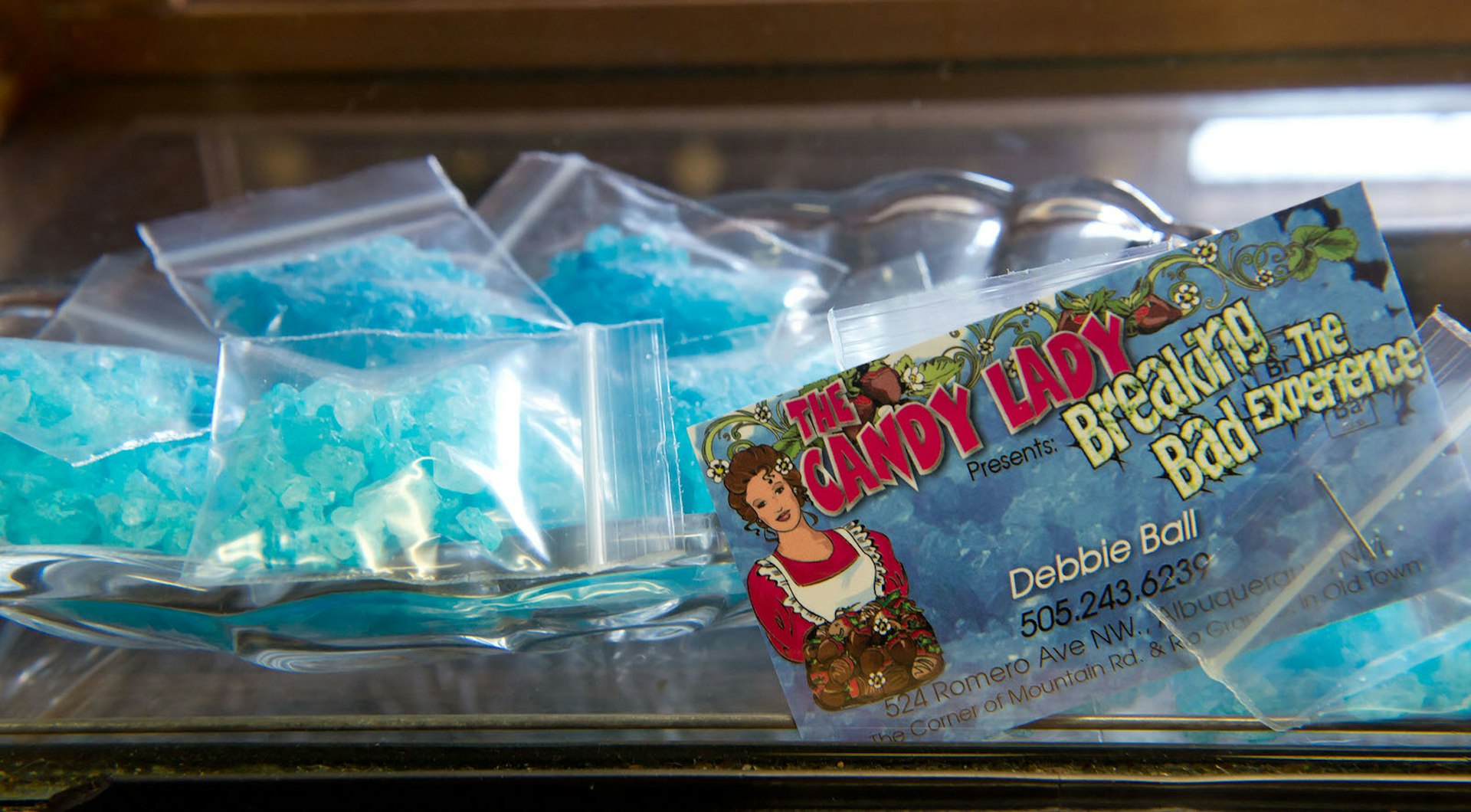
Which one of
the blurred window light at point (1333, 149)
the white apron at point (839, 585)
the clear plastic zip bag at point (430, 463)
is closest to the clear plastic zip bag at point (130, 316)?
the clear plastic zip bag at point (430, 463)

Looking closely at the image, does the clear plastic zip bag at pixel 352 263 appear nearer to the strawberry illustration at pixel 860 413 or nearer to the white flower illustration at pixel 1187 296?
the strawberry illustration at pixel 860 413

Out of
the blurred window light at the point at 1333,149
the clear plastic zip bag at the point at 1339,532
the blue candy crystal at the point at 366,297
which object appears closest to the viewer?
the clear plastic zip bag at the point at 1339,532

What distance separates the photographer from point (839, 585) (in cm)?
52

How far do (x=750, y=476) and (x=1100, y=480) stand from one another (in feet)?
0.56

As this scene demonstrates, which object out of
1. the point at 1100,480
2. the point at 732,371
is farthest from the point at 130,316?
the point at 1100,480

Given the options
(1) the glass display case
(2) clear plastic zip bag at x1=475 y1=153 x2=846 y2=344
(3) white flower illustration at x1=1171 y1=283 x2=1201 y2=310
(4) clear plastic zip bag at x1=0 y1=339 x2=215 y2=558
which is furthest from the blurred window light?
(4) clear plastic zip bag at x1=0 y1=339 x2=215 y2=558

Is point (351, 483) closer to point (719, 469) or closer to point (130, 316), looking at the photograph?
point (719, 469)

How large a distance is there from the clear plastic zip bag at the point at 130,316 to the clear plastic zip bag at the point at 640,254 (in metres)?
0.24

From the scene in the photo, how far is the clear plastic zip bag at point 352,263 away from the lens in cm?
72

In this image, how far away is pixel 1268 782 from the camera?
0.54 meters

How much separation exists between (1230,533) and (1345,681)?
3.9 inches

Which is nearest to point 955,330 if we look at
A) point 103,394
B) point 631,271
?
point 631,271

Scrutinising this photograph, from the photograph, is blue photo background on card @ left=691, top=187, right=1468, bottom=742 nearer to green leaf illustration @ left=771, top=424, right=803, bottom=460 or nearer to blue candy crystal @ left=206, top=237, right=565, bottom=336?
green leaf illustration @ left=771, top=424, right=803, bottom=460

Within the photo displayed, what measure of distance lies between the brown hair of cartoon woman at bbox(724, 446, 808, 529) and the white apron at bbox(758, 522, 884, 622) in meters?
0.02
